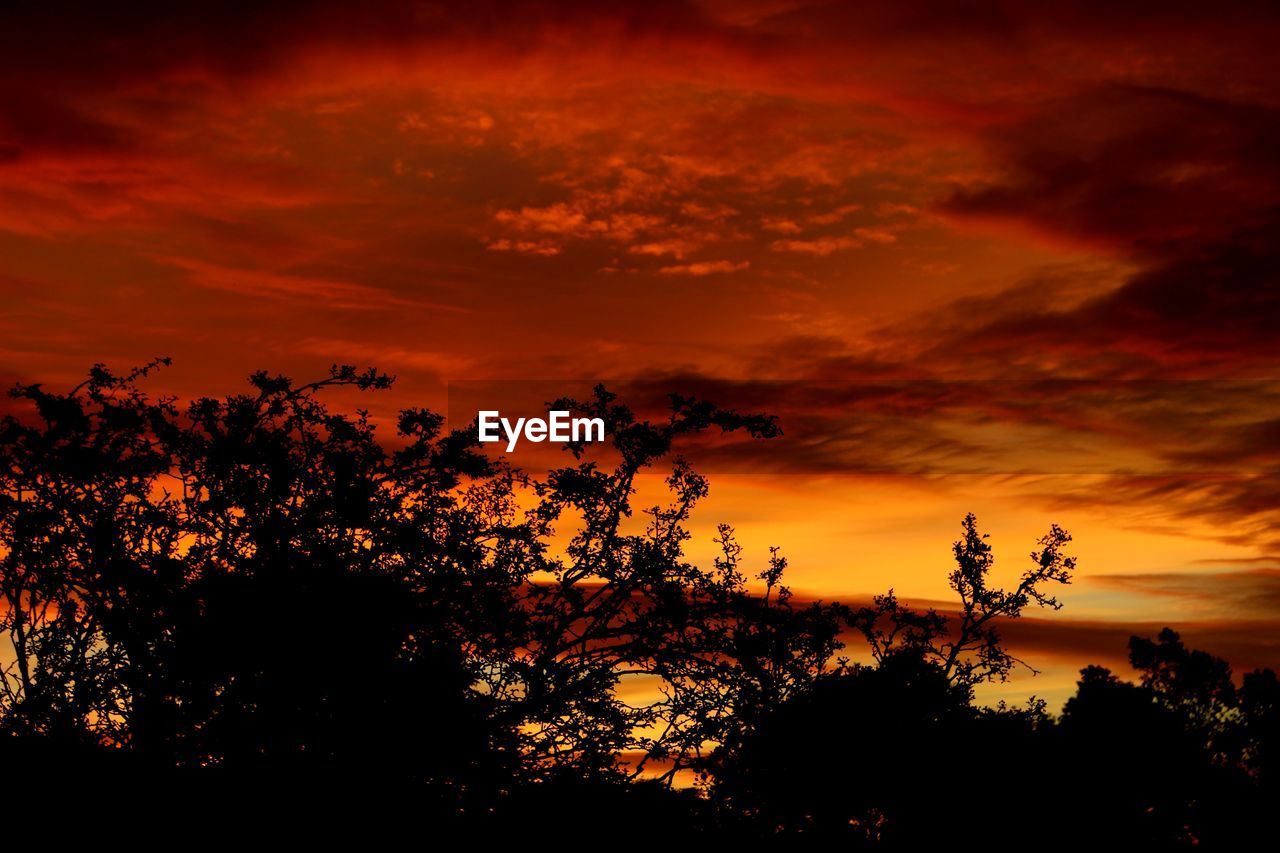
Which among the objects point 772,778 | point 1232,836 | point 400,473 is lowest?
point 1232,836

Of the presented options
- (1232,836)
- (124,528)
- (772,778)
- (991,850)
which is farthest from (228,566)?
(1232,836)

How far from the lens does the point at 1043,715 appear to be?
1815 inches

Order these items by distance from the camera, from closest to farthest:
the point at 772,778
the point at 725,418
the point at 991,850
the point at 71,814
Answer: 1. the point at 71,814
2. the point at 725,418
3. the point at 772,778
4. the point at 991,850

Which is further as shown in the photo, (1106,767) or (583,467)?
(1106,767)

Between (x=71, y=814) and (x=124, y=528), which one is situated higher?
(x=124, y=528)

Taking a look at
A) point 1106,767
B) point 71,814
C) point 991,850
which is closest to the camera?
point 71,814

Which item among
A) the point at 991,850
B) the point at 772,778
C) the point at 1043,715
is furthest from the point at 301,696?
the point at 1043,715

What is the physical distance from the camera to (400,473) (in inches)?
882

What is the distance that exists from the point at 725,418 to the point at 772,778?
522 inches

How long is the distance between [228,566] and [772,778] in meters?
16.4

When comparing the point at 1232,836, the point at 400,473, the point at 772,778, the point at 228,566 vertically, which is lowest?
the point at 1232,836

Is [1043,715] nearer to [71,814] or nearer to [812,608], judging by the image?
[812,608]

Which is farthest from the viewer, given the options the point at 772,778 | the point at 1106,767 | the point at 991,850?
the point at 1106,767

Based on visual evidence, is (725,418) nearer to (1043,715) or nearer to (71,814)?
(71,814)
